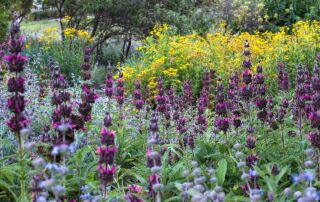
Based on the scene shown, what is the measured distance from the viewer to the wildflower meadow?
271 centimetres

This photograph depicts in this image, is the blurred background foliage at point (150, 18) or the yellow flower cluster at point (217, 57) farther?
the blurred background foliage at point (150, 18)

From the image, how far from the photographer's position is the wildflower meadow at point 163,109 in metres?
2.71

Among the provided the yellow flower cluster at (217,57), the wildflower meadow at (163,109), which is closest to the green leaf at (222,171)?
the wildflower meadow at (163,109)

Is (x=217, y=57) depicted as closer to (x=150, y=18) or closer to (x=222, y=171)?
(x=150, y=18)

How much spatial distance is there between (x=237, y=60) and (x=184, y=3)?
20.1ft

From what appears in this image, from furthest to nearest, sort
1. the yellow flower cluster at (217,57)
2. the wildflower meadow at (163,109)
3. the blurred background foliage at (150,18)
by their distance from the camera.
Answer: the blurred background foliage at (150,18) < the yellow flower cluster at (217,57) < the wildflower meadow at (163,109)

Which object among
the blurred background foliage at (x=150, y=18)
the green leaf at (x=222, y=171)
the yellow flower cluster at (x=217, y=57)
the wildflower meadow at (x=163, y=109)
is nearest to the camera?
the wildflower meadow at (x=163, y=109)

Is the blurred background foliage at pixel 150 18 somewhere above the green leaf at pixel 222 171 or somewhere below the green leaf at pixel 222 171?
above

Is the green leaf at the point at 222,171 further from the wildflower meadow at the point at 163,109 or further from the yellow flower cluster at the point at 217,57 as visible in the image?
the yellow flower cluster at the point at 217,57

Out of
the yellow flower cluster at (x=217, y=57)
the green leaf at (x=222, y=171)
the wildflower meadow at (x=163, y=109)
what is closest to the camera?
the wildflower meadow at (x=163, y=109)

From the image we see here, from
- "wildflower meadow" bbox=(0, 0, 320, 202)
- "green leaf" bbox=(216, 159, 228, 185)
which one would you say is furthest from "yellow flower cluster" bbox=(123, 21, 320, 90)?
"green leaf" bbox=(216, 159, 228, 185)

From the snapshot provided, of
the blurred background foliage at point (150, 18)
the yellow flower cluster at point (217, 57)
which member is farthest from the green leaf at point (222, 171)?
the blurred background foliage at point (150, 18)

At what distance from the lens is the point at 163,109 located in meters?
4.52

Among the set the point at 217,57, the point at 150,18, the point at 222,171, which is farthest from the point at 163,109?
the point at 150,18
